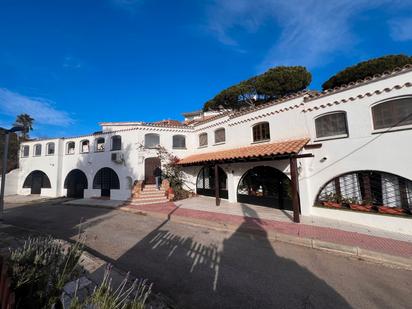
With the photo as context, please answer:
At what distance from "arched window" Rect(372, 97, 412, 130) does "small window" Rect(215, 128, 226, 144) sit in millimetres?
9195

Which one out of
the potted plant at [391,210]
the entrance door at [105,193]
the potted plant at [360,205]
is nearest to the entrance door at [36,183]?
the entrance door at [105,193]

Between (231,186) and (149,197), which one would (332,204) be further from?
(149,197)

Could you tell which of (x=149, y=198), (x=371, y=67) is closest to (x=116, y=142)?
(x=149, y=198)

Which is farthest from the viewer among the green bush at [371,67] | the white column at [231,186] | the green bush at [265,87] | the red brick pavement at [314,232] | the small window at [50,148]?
the small window at [50,148]

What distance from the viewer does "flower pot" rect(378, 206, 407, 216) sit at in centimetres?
705

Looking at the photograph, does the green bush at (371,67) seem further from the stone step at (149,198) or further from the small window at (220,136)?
the stone step at (149,198)

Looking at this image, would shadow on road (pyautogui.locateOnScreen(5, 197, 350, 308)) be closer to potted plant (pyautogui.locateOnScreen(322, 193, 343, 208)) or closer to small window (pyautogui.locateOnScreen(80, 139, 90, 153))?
potted plant (pyautogui.locateOnScreen(322, 193, 343, 208))

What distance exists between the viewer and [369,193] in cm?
788

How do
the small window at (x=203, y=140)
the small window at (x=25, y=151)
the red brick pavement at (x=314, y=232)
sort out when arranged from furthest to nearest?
the small window at (x=25, y=151) → the small window at (x=203, y=140) → the red brick pavement at (x=314, y=232)

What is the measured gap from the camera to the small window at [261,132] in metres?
12.1

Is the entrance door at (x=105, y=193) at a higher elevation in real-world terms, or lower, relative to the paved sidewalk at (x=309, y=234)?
higher

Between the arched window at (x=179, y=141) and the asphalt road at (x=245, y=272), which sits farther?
the arched window at (x=179, y=141)

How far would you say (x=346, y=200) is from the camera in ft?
27.6

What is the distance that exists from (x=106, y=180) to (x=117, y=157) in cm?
251
